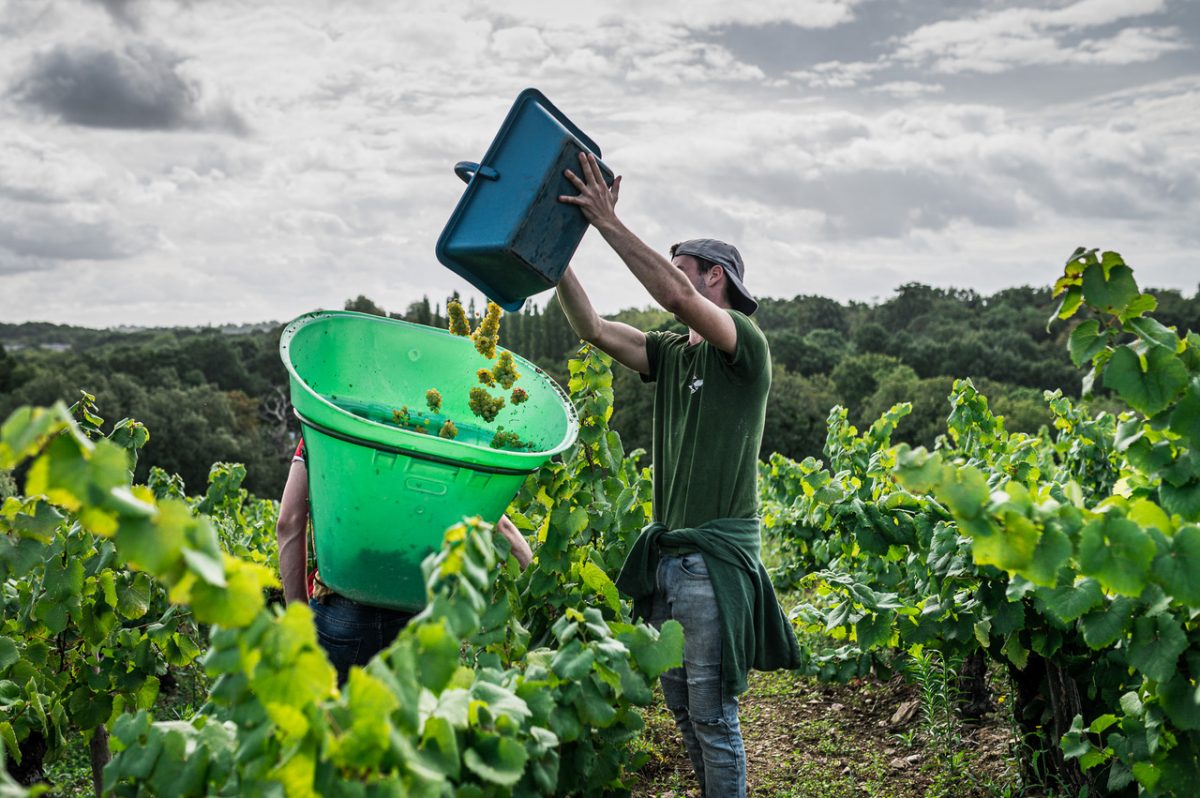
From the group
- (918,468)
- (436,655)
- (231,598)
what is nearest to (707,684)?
(918,468)

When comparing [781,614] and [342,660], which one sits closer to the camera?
[342,660]

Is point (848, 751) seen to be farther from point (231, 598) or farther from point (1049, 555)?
point (231, 598)

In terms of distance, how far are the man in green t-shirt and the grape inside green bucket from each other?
0.49 meters

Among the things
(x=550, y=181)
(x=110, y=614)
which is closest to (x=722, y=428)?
(x=550, y=181)

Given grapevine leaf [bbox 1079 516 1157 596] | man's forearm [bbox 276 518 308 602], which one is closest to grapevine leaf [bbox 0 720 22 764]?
man's forearm [bbox 276 518 308 602]

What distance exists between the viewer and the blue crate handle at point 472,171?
103 inches

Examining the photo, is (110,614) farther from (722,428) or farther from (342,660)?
(722,428)

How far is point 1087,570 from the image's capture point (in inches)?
72.2

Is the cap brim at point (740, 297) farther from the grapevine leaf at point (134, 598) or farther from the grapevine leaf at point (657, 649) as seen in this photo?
the grapevine leaf at point (134, 598)

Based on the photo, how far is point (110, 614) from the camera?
146 inches

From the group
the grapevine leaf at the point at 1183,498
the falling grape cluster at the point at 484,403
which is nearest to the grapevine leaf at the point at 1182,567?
the grapevine leaf at the point at 1183,498

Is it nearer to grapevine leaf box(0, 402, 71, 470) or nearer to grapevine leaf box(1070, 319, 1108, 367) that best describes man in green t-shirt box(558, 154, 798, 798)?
grapevine leaf box(1070, 319, 1108, 367)

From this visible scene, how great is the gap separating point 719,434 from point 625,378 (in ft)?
115

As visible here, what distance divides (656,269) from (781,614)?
46.6 inches
